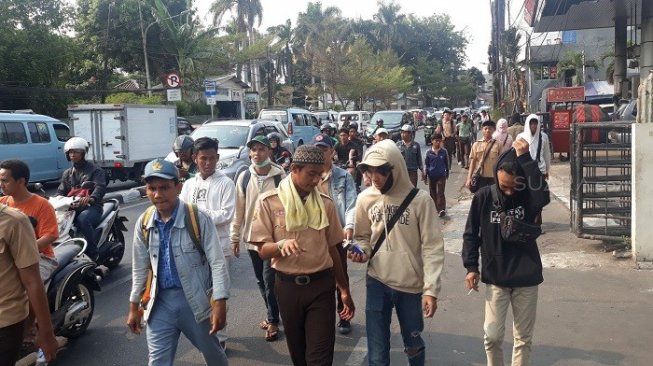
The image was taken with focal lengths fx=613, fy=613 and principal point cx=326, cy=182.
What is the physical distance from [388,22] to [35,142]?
60296 millimetres

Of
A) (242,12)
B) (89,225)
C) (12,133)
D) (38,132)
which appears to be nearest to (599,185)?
(89,225)

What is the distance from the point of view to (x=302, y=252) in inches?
135

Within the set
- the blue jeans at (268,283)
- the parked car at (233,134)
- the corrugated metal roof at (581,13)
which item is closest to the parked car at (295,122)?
the parked car at (233,134)

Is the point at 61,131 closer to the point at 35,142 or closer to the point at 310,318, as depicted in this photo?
the point at 35,142

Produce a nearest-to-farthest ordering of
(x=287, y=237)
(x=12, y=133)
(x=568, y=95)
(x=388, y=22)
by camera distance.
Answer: (x=287, y=237) → (x=12, y=133) → (x=568, y=95) → (x=388, y=22)

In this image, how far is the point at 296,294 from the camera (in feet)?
11.3

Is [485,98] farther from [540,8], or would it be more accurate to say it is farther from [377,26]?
[540,8]

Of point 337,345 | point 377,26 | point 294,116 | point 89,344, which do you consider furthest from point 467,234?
point 377,26

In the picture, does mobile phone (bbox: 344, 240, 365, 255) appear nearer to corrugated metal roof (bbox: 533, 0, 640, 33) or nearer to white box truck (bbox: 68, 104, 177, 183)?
corrugated metal roof (bbox: 533, 0, 640, 33)

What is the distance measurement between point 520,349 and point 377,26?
70.0 m

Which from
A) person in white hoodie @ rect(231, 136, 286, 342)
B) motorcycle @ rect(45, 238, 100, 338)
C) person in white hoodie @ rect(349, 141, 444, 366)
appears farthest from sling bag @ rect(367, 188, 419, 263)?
motorcycle @ rect(45, 238, 100, 338)

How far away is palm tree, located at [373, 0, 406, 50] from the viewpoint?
233 feet

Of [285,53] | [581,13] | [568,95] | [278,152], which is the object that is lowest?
[278,152]

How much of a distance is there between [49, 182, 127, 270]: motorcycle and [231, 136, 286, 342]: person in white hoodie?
1.78 metres
